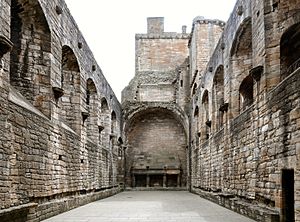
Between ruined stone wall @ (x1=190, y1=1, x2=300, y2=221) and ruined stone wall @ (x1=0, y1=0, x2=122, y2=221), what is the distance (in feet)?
15.5

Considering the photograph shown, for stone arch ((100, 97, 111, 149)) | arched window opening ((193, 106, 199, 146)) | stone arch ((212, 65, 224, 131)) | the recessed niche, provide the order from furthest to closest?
arched window opening ((193, 106, 199, 146)) < stone arch ((100, 97, 111, 149)) < stone arch ((212, 65, 224, 131)) < the recessed niche

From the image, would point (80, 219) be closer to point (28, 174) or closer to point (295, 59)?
point (28, 174)

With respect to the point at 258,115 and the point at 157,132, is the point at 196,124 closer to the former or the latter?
the point at 157,132

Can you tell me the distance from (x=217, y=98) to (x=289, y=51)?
20.4 feet

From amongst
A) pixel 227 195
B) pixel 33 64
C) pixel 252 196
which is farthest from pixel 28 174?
pixel 227 195

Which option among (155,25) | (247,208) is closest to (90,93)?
(247,208)

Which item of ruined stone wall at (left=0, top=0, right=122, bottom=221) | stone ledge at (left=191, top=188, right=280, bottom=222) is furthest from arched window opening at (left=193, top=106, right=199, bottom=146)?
ruined stone wall at (left=0, top=0, right=122, bottom=221)

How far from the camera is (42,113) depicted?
34.7ft

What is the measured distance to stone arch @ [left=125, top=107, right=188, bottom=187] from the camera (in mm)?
27516

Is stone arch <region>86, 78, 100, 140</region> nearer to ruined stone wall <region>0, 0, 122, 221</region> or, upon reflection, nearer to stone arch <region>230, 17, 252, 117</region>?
ruined stone wall <region>0, 0, 122, 221</region>

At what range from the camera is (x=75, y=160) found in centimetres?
1359

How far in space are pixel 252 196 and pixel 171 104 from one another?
17.0 m

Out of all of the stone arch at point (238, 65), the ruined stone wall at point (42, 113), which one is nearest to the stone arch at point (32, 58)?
the ruined stone wall at point (42, 113)

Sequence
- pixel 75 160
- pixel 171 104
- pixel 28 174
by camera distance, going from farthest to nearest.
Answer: pixel 171 104, pixel 75 160, pixel 28 174
